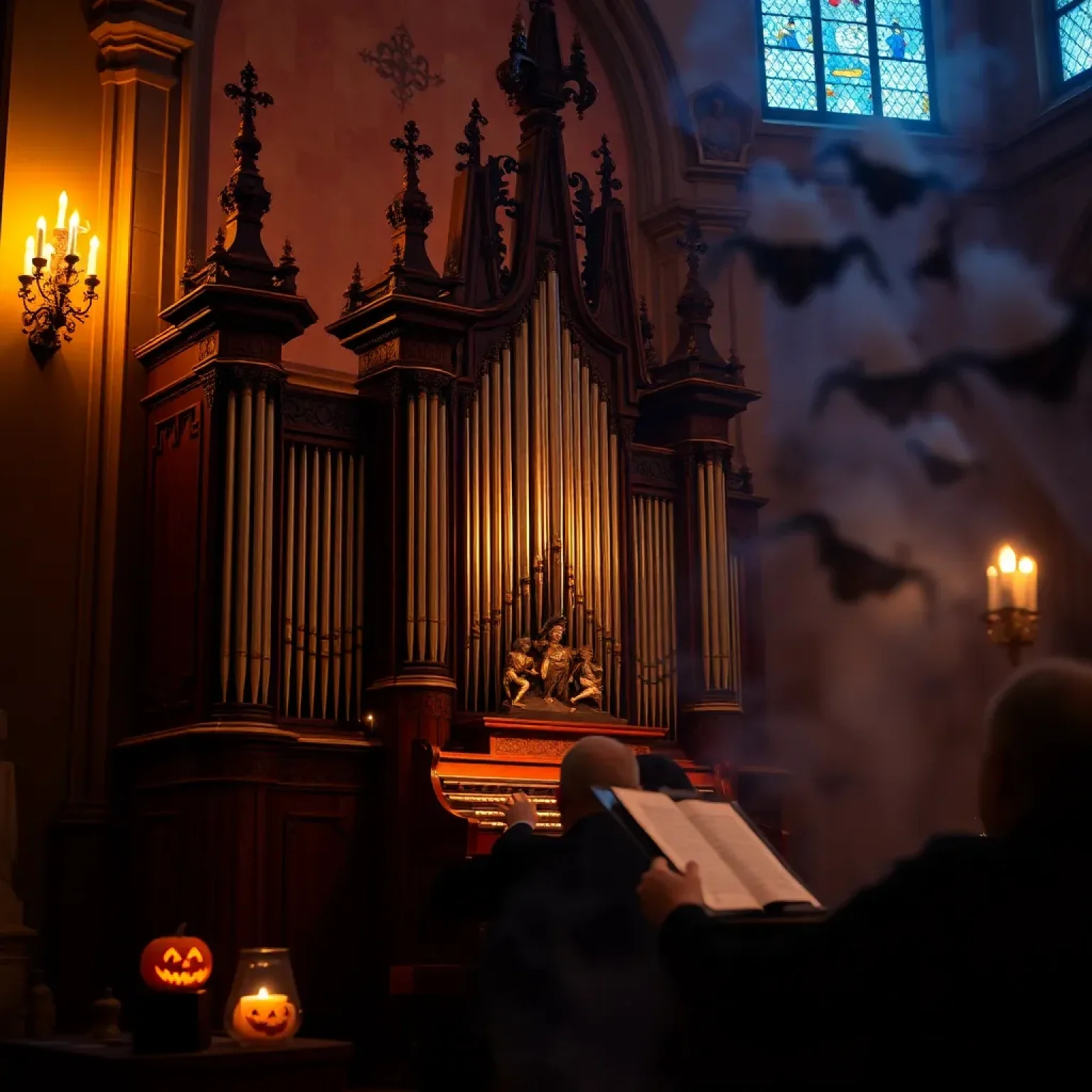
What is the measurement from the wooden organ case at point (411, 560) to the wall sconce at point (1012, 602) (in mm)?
1337

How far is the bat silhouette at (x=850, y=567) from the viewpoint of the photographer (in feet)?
33.4

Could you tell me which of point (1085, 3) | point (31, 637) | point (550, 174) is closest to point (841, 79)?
point (1085, 3)

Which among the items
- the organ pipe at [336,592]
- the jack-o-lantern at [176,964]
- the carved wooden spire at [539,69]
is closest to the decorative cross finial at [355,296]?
the organ pipe at [336,592]

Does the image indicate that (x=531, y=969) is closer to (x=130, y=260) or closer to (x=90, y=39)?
(x=130, y=260)

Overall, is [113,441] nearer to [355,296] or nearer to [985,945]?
[355,296]

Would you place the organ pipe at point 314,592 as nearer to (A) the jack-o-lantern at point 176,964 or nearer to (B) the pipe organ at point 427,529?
(B) the pipe organ at point 427,529

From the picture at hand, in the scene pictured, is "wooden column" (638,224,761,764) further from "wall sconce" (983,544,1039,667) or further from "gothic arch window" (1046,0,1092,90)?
"gothic arch window" (1046,0,1092,90)

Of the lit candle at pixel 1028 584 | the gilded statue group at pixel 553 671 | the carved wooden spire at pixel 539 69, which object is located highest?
the carved wooden spire at pixel 539 69

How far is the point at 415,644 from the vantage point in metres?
7.02

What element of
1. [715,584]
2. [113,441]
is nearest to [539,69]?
[715,584]

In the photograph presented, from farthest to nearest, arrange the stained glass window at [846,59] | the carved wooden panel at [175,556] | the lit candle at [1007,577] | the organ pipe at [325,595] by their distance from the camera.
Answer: the stained glass window at [846,59] < the lit candle at [1007,577] < the organ pipe at [325,595] < the carved wooden panel at [175,556]

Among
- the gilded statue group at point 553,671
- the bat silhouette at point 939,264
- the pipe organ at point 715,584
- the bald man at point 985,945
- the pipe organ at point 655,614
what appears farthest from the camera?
the bat silhouette at point 939,264

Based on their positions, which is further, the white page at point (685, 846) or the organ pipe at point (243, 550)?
the organ pipe at point (243, 550)

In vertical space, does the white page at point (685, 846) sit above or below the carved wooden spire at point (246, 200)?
below
